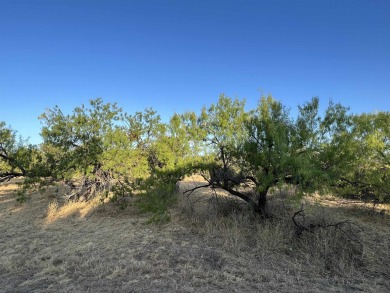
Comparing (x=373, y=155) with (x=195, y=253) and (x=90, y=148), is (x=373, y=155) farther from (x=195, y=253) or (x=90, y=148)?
(x=90, y=148)

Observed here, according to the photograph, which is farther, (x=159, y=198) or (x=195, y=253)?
(x=159, y=198)

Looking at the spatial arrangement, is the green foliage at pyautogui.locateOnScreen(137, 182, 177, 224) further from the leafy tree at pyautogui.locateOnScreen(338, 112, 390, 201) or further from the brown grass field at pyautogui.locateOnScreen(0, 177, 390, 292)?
the leafy tree at pyautogui.locateOnScreen(338, 112, 390, 201)

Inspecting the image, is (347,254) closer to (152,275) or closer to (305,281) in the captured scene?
(305,281)

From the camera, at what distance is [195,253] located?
7.81 metres

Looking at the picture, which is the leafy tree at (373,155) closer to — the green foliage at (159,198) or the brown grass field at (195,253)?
the brown grass field at (195,253)

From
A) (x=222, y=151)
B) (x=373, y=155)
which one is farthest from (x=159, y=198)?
(x=373, y=155)

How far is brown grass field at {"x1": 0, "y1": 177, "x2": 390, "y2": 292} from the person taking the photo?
6.04 m

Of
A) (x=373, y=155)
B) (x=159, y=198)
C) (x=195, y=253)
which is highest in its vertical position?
(x=373, y=155)

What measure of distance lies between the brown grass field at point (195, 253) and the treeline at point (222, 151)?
4.70 feet

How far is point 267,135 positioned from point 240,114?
1284 millimetres

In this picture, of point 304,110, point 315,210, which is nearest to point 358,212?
point 315,210

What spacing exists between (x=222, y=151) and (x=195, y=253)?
11.4 ft

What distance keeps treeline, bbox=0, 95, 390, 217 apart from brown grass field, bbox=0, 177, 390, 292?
4.70 feet

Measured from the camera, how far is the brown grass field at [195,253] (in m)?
6.04
